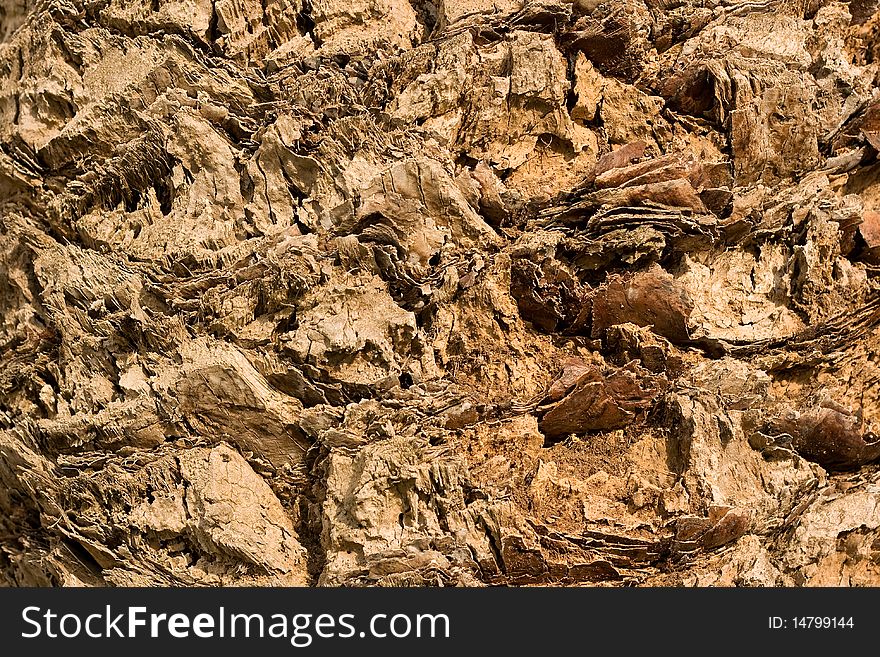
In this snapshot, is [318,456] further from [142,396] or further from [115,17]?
[115,17]

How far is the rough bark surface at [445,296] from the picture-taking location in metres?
7.14

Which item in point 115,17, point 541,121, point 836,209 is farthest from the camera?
point 115,17

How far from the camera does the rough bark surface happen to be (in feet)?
23.4

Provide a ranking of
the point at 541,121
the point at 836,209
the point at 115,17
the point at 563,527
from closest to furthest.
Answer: the point at 563,527 < the point at 836,209 < the point at 541,121 < the point at 115,17

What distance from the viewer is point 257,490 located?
24.9ft

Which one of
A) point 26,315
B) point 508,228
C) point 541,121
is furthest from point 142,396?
point 541,121

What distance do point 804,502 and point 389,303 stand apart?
146 inches

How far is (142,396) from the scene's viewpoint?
791cm

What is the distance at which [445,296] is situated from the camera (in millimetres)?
7969

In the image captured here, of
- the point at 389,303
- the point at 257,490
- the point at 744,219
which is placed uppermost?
the point at 744,219

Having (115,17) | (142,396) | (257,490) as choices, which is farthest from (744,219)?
(115,17)

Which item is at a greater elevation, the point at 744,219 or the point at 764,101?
the point at 764,101

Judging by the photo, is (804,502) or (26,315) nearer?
(804,502)

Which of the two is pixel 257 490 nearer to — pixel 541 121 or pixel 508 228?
pixel 508 228
